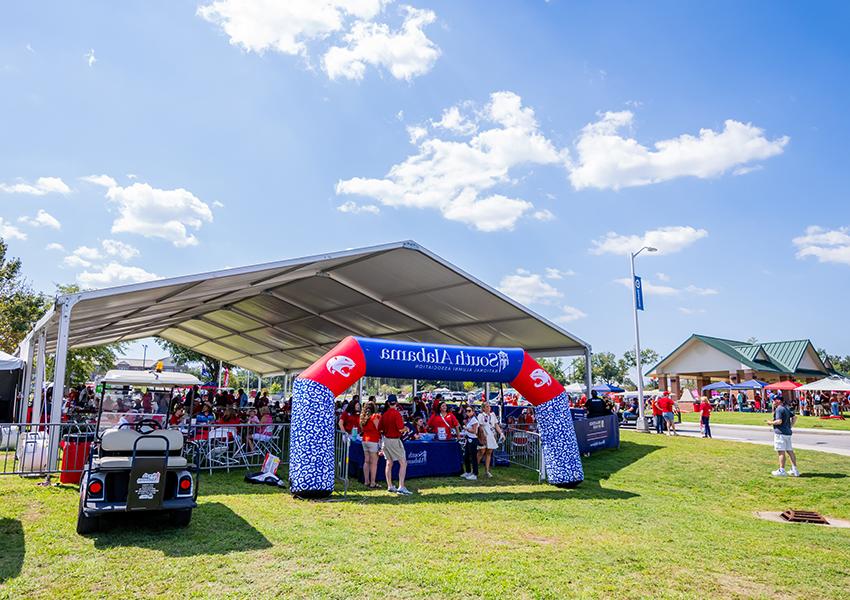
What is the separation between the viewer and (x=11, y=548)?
6051 mm

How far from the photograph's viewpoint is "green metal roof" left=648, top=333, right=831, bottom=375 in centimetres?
4497

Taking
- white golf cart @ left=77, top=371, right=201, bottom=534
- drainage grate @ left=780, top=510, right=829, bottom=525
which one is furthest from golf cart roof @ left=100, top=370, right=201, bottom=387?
drainage grate @ left=780, top=510, right=829, bottom=525

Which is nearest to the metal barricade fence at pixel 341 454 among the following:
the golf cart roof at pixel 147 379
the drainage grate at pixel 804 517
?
the golf cart roof at pixel 147 379

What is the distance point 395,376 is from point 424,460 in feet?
8.18

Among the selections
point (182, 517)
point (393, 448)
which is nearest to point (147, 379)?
point (393, 448)

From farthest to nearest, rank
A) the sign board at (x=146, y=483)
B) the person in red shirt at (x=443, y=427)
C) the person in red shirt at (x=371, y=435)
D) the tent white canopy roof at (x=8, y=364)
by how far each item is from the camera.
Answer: the tent white canopy roof at (x=8, y=364) → the person in red shirt at (x=443, y=427) → the person in red shirt at (x=371, y=435) → the sign board at (x=146, y=483)

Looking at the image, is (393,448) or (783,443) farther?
(783,443)

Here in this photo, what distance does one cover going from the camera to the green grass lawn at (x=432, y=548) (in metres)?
5.25

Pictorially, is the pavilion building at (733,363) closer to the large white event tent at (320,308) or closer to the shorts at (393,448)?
the large white event tent at (320,308)

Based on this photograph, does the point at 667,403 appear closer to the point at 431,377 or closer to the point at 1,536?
the point at 431,377

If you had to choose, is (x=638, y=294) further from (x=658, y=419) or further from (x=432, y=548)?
(x=432, y=548)

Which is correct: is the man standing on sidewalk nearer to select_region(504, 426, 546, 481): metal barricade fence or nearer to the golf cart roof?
select_region(504, 426, 546, 481): metal barricade fence

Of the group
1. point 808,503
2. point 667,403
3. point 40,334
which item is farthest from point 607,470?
point 40,334

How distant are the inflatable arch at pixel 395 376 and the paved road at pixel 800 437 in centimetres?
963
